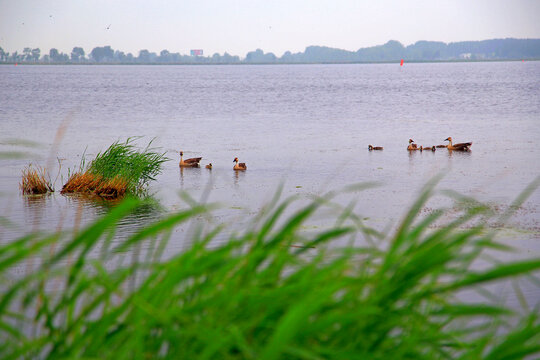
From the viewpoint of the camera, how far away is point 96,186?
47.8ft

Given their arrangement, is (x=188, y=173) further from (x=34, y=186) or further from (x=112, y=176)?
(x=34, y=186)

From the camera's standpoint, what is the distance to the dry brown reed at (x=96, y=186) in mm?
14284

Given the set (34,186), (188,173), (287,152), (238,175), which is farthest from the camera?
(287,152)

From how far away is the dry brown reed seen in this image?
562 inches

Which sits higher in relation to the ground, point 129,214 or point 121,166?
point 121,166

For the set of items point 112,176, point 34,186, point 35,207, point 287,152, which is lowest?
point 287,152

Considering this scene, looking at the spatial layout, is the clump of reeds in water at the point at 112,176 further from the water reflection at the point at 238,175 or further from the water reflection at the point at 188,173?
the water reflection at the point at 238,175

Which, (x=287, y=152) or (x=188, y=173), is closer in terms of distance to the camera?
(x=188, y=173)

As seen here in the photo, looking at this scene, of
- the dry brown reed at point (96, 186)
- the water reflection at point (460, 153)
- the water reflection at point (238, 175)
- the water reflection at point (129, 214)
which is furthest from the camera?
the water reflection at point (460, 153)

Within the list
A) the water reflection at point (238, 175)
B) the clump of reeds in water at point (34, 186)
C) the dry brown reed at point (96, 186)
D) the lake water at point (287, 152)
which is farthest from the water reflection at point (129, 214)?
the water reflection at point (238, 175)

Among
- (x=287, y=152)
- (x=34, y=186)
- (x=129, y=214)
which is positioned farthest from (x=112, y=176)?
(x=287, y=152)

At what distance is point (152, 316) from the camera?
101 inches

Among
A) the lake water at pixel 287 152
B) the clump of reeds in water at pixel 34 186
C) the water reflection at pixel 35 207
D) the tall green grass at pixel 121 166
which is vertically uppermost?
the tall green grass at pixel 121 166

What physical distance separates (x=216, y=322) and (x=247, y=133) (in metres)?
29.0
